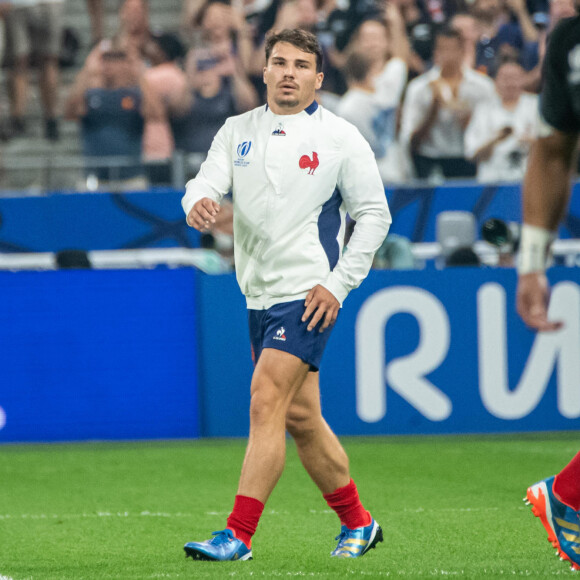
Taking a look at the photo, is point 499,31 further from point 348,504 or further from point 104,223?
point 348,504

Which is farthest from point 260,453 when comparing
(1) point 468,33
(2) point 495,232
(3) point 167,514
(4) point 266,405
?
(1) point 468,33

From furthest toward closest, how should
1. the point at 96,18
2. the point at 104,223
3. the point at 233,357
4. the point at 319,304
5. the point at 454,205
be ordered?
the point at 96,18, the point at 104,223, the point at 454,205, the point at 233,357, the point at 319,304

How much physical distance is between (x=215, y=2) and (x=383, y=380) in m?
5.85

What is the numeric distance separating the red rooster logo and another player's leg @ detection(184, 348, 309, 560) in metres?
0.70

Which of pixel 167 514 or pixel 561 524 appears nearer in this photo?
pixel 561 524

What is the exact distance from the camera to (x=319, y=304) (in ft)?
15.5

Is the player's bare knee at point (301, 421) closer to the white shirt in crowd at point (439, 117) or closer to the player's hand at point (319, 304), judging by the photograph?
the player's hand at point (319, 304)

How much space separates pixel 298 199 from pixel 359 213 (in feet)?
0.81

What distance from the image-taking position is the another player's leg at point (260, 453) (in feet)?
15.3

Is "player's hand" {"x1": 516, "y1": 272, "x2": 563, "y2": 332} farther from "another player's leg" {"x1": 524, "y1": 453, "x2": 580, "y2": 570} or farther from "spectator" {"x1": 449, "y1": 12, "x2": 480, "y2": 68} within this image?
"spectator" {"x1": 449, "y1": 12, "x2": 480, "y2": 68}

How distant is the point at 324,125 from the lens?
4820 millimetres

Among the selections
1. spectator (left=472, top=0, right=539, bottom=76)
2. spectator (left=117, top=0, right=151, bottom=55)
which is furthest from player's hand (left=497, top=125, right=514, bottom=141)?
spectator (left=117, top=0, right=151, bottom=55)

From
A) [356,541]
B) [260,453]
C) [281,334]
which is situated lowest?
[356,541]

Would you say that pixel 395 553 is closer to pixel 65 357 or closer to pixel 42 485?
pixel 42 485
